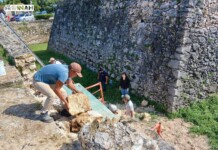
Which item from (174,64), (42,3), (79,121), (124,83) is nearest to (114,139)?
(79,121)

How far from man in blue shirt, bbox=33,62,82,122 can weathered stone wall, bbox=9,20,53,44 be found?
711 inches

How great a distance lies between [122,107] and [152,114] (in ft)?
3.43

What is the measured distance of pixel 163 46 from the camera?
8727 mm

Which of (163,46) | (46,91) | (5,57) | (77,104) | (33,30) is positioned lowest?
(77,104)

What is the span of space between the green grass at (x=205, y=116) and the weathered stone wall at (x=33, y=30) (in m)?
16.4

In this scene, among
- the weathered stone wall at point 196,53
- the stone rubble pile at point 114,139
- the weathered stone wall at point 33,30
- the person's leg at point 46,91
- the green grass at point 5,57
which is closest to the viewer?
the stone rubble pile at point 114,139

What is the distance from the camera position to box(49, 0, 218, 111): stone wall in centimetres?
819

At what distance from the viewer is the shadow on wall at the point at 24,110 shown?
4669 mm

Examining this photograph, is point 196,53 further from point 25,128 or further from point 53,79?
point 25,128

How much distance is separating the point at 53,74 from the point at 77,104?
28.7 inches

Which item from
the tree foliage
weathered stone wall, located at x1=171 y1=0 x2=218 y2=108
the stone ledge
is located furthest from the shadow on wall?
the tree foliage

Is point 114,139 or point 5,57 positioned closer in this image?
point 114,139

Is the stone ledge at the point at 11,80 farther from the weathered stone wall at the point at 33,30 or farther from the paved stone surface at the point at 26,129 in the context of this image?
the weathered stone wall at the point at 33,30

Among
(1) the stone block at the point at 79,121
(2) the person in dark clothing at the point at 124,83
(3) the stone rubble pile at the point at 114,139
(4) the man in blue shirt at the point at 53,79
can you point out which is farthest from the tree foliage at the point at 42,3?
(3) the stone rubble pile at the point at 114,139
